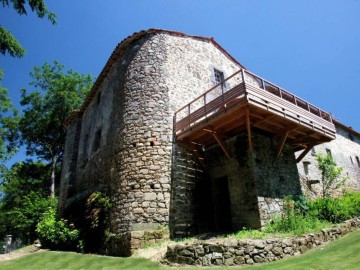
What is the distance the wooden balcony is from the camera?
9.48 m

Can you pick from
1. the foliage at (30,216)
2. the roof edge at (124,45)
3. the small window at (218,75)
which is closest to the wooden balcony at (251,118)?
the small window at (218,75)

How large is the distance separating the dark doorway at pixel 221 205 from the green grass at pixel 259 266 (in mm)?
3858

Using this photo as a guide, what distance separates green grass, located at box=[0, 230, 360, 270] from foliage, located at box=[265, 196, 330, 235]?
780mm

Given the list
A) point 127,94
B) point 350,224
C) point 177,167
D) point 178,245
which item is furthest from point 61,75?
point 350,224

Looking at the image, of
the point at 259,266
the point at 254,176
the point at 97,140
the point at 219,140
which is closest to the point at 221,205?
the point at 254,176

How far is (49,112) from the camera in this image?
89.2ft

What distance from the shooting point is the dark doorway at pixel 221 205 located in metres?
11.4

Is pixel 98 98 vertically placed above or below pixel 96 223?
above

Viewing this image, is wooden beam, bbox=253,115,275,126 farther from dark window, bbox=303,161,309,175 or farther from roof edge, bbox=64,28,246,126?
dark window, bbox=303,161,309,175

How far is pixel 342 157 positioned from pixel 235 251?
21.0m

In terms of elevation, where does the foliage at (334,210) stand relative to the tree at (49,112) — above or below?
below

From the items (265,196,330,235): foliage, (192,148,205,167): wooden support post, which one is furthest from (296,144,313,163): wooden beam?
(192,148,205,167): wooden support post

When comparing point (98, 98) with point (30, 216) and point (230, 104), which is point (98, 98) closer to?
point (30, 216)

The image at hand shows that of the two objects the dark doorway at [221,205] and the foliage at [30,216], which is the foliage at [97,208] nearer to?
the dark doorway at [221,205]
